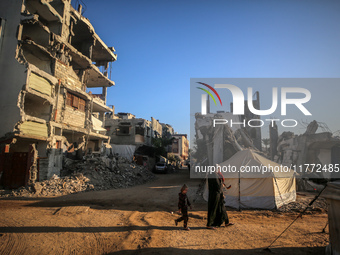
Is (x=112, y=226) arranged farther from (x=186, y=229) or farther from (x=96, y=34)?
(x=96, y=34)

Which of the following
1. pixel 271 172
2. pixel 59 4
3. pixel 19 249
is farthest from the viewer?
pixel 59 4

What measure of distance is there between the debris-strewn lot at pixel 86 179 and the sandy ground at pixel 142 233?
462 centimetres

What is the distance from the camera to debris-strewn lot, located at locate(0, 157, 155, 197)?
11609 mm

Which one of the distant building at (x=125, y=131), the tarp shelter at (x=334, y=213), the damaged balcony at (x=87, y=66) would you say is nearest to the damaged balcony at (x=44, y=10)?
the damaged balcony at (x=87, y=66)

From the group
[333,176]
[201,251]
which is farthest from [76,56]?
[333,176]

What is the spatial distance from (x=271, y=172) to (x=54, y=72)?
15720 mm

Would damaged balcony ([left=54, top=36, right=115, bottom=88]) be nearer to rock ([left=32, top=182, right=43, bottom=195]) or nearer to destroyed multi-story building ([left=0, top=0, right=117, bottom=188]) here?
destroyed multi-story building ([left=0, top=0, right=117, bottom=188])

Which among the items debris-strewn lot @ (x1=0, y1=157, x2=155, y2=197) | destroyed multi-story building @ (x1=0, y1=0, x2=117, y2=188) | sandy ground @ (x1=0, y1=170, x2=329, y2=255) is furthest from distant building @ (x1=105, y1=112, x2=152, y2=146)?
sandy ground @ (x1=0, y1=170, x2=329, y2=255)

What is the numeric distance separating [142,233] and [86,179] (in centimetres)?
1003

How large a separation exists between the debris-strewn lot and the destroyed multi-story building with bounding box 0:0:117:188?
1021mm

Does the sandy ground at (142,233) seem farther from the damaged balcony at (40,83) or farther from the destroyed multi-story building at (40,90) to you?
the damaged balcony at (40,83)

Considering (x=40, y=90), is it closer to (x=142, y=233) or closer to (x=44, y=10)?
(x=44, y=10)

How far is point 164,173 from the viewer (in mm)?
30484

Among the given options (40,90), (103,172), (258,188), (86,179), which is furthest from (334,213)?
(40,90)
